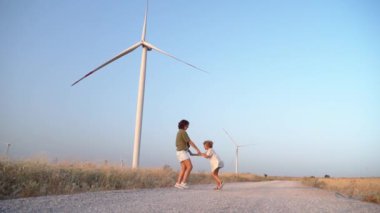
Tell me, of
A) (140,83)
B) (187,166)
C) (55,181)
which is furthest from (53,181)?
(140,83)

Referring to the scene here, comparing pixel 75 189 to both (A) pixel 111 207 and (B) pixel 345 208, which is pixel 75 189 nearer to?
(A) pixel 111 207

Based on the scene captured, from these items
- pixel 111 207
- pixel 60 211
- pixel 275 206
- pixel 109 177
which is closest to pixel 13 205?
pixel 60 211

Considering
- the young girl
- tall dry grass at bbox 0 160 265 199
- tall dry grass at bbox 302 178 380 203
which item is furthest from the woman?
tall dry grass at bbox 302 178 380 203

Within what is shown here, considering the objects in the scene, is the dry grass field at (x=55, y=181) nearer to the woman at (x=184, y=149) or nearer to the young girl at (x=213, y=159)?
the woman at (x=184, y=149)

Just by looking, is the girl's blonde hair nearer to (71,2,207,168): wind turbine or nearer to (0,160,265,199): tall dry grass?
(0,160,265,199): tall dry grass

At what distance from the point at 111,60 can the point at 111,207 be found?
19.2 m

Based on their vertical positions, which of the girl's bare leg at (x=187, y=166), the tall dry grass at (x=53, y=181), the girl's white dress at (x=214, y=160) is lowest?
the tall dry grass at (x=53, y=181)

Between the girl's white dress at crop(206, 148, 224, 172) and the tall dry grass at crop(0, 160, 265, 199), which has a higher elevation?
the girl's white dress at crop(206, 148, 224, 172)

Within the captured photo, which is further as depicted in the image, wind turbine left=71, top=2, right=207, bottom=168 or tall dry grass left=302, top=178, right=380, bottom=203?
wind turbine left=71, top=2, right=207, bottom=168

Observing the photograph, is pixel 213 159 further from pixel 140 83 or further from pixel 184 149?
pixel 140 83

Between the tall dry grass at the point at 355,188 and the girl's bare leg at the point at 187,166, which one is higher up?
the girl's bare leg at the point at 187,166

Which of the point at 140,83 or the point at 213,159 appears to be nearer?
the point at 213,159

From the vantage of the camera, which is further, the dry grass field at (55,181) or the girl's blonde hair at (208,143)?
the girl's blonde hair at (208,143)

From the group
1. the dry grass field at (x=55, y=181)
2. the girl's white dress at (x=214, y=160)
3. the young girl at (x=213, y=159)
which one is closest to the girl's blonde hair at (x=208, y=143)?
the young girl at (x=213, y=159)
